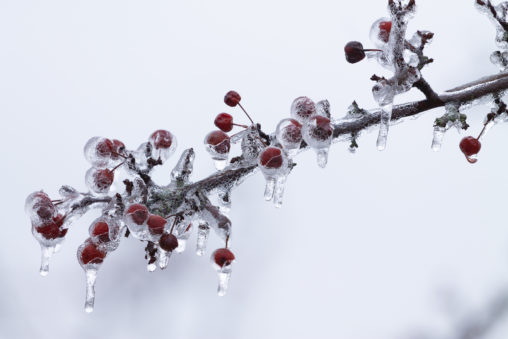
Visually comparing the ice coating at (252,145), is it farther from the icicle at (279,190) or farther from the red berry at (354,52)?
A: the red berry at (354,52)

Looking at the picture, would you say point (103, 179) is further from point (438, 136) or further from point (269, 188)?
point (438, 136)

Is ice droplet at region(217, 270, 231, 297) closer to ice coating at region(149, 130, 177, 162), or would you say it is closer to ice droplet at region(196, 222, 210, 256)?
ice droplet at region(196, 222, 210, 256)

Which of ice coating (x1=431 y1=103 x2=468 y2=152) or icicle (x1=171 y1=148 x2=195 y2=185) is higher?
ice coating (x1=431 y1=103 x2=468 y2=152)

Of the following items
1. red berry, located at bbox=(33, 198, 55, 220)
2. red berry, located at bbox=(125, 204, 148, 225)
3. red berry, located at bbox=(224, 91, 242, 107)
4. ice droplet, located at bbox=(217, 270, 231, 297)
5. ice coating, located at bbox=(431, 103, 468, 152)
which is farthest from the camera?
red berry, located at bbox=(224, 91, 242, 107)

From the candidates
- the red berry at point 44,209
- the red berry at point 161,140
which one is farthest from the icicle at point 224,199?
the red berry at point 44,209

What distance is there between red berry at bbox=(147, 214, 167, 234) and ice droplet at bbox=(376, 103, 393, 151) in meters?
1.05

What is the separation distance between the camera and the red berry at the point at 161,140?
2582 mm

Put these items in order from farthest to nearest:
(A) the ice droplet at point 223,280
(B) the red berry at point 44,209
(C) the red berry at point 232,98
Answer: (C) the red berry at point 232,98, (A) the ice droplet at point 223,280, (B) the red berry at point 44,209

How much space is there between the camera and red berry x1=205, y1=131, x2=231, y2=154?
2609 mm

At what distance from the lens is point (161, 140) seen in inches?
102

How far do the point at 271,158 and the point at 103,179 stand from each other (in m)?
0.83

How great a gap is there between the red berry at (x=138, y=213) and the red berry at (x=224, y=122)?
0.65 meters

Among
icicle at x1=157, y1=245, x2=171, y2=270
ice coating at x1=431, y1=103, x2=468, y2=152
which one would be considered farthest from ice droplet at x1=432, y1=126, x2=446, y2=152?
icicle at x1=157, y1=245, x2=171, y2=270

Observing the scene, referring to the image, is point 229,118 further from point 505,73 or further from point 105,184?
point 505,73
